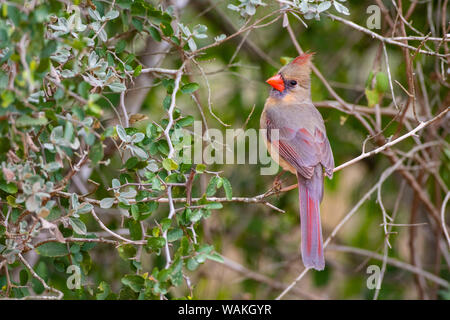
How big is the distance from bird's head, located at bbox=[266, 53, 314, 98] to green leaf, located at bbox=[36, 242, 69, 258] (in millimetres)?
1882

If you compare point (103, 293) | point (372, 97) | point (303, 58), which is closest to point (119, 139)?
point (103, 293)

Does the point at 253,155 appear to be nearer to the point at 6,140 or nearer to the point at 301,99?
the point at 301,99

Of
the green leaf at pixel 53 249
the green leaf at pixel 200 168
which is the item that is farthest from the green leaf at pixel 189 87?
the green leaf at pixel 53 249

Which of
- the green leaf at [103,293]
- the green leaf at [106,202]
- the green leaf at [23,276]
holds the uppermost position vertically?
the green leaf at [106,202]

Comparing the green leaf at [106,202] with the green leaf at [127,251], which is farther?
the green leaf at [127,251]

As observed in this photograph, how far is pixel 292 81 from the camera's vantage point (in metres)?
3.79

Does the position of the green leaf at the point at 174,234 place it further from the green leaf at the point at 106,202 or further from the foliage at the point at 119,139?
the green leaf at the point at 106,202

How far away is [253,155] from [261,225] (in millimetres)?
689

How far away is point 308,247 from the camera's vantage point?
2895 mm

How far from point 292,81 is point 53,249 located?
1988mm

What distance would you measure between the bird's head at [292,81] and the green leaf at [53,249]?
188cm

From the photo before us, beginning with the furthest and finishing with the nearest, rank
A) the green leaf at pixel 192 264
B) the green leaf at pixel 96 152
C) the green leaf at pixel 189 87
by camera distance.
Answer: the green leaf at pixel 189 87, the green leaf at pixel 192 264, the green leaf at pixel 96 152

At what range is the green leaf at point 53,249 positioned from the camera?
237cm
